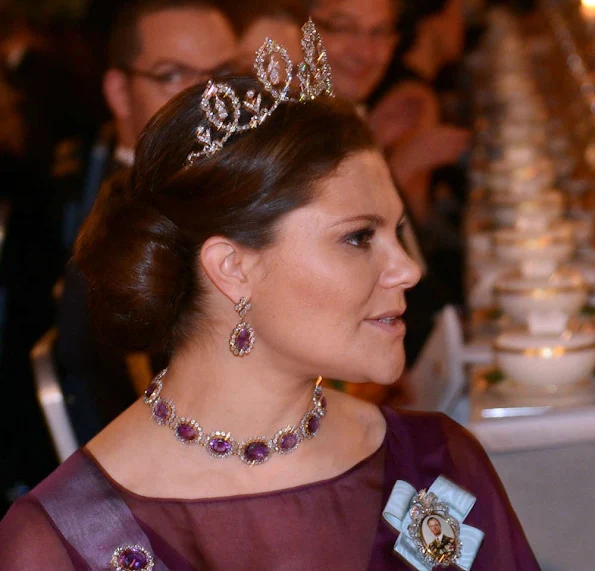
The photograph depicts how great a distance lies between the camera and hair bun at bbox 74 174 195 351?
5.53 ft

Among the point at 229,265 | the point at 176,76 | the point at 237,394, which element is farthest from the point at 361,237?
the point at 176,76

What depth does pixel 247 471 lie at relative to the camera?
1.68 m

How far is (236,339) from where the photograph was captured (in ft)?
5.41

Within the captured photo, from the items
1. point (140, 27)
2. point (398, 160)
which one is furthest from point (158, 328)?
point (398, 160)

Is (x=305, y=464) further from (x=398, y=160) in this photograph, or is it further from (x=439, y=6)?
(x=439, y=6)

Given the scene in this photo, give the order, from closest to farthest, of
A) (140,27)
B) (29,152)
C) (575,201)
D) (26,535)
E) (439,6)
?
(26,535) → (140,27) → (575,201) → (29,152) → (439,6)

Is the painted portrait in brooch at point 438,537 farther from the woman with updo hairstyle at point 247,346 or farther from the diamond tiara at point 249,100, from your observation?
the diamond tiara at point 249,100

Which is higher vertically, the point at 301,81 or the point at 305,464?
the point at 301,81

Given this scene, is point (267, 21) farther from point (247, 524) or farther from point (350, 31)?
point (247, 524)

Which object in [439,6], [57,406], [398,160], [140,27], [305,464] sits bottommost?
[439,6]

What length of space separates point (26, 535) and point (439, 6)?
26.2 ft

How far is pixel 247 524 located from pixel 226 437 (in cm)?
13

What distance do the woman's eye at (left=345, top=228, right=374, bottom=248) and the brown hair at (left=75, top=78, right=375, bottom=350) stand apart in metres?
0.08

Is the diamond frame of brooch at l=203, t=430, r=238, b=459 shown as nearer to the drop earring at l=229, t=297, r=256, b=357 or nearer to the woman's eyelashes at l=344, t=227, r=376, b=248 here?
the drop earring at l=229, t=297, r=256, b=357
